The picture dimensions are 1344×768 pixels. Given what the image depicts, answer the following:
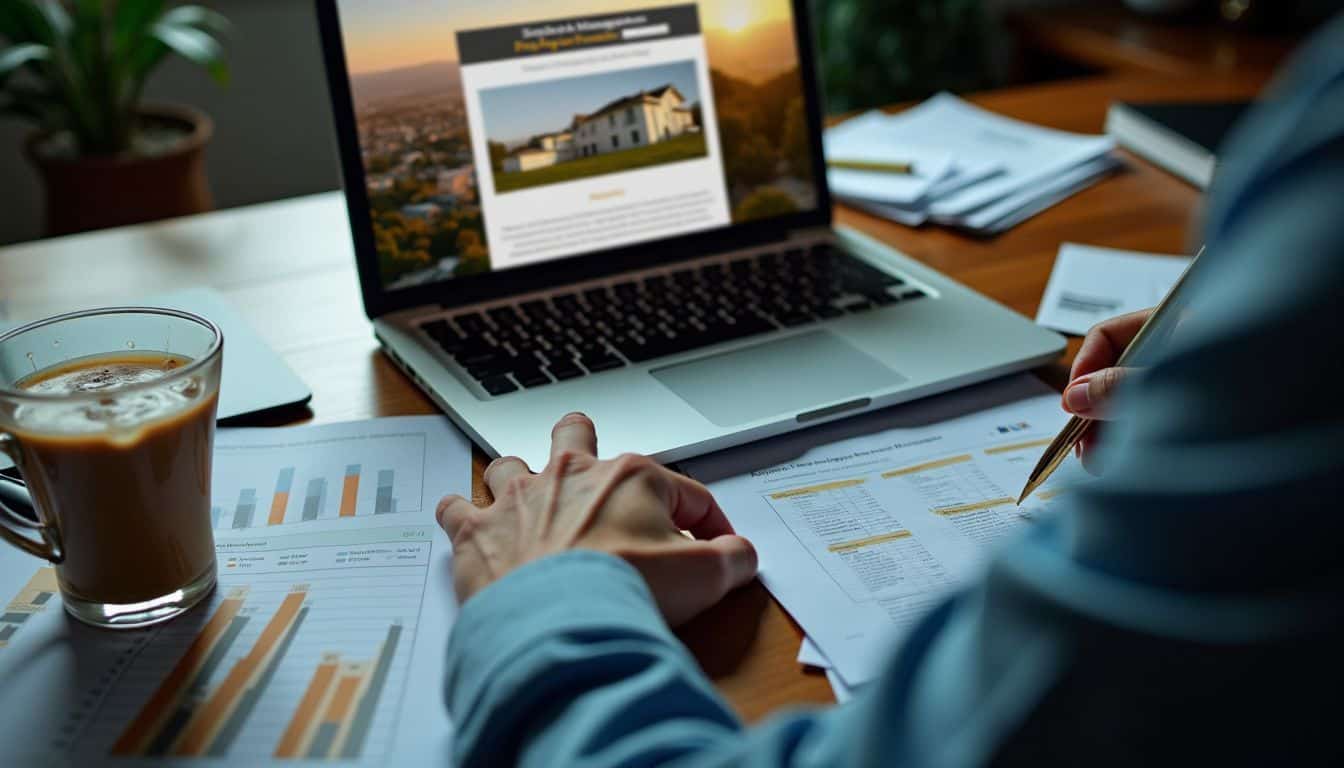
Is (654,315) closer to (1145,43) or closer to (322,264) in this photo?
(322,264)

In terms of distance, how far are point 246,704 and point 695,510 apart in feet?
0.84

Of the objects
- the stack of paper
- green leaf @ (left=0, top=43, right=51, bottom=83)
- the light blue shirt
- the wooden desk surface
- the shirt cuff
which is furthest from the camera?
green leaf @ (left=0, top=43, right=51, bottom=83)

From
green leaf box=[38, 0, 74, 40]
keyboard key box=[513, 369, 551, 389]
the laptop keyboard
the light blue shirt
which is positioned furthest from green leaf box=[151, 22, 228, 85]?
the light blue shirt

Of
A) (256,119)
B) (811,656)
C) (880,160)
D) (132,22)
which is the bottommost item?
(811,656)

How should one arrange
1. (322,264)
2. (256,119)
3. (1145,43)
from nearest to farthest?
1. (322,264)
2. (1145,43)
3. (256,119)

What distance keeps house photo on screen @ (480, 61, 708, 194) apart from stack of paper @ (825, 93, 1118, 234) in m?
0.29

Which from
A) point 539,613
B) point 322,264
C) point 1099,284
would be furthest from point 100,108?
point 539,613

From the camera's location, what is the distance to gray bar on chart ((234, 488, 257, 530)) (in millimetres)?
717

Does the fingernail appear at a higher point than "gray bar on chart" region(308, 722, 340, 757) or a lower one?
higher

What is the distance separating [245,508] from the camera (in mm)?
731

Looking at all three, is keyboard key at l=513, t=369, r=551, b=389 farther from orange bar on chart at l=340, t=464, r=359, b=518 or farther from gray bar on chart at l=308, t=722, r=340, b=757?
gray bar on chart at l=308, t=722, r=340, b=757

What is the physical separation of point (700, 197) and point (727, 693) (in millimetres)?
551

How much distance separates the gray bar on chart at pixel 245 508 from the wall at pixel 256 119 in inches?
67.5

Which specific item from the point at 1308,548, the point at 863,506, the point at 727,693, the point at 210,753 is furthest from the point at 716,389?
the point at 1308,548
